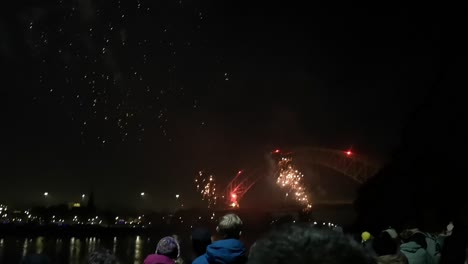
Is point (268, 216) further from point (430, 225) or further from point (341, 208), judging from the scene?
point (430, 225)

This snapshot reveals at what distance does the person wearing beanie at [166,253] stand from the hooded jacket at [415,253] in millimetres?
2606

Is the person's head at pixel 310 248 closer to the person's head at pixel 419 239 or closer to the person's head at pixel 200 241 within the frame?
the person's head at pixel 200 241

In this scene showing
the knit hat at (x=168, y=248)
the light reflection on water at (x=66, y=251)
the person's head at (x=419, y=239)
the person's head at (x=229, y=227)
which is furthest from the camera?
the light reflection on water at (x=66, y=251)

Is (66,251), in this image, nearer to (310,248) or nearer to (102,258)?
(102,258)

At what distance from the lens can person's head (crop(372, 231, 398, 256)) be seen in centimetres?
483

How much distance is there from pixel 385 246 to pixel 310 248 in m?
3.85

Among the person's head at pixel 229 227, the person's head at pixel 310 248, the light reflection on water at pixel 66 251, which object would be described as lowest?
the light reflection on water at pixel 66 251

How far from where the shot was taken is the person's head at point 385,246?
15.8 ft

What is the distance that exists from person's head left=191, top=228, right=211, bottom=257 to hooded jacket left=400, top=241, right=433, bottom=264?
7.88 ft

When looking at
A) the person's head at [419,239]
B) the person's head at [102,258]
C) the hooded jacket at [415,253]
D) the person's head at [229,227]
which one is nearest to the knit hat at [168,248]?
the person's head at [229,227]

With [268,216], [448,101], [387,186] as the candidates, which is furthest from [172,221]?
[448,101]

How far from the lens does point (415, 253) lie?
5.42 m

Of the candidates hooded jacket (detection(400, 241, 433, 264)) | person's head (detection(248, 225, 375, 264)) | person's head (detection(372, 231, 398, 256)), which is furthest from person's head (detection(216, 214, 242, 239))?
person's head (detection(248, 225, 375, 264))

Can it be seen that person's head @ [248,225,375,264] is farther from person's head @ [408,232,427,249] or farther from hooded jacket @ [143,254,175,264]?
person's head @ [408,232,427,249]
